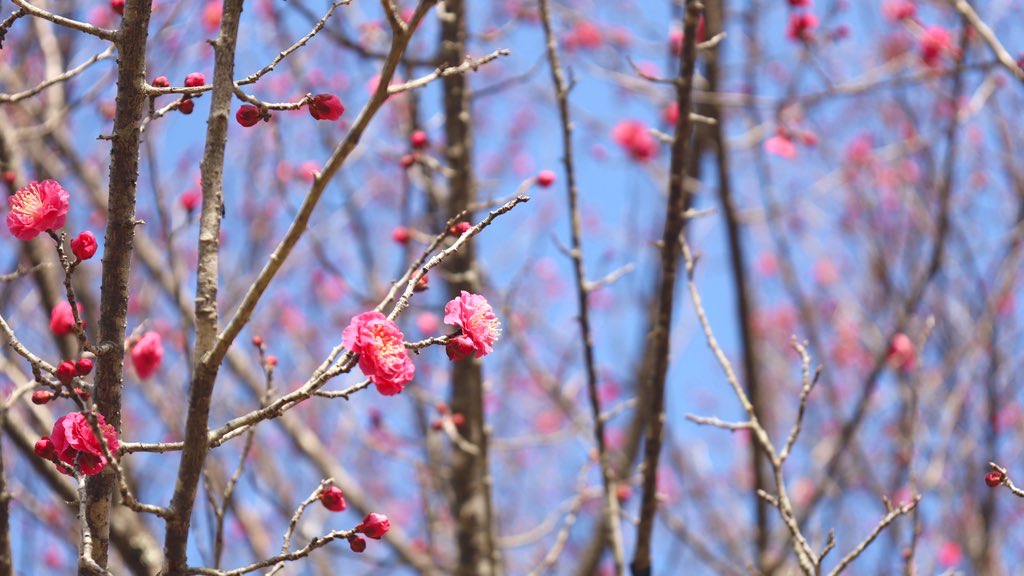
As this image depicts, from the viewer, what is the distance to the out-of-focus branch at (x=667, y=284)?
2.53 metres

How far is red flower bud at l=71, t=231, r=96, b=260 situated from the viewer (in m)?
1.73

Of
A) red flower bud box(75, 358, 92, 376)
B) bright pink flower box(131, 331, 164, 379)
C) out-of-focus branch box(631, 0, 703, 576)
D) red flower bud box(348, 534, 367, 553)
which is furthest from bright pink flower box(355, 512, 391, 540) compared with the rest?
out-of-focus branch box(631, 0, 703, 576)

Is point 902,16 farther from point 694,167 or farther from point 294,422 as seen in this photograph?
point 294,422

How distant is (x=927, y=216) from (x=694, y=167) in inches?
90.7

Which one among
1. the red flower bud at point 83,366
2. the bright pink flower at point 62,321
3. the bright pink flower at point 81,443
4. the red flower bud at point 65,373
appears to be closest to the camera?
the red flower bud at point 65,373

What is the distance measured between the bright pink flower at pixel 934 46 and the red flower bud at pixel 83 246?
129 inches

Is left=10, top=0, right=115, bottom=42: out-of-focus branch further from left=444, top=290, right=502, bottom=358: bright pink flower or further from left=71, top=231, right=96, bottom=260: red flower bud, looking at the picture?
left=444, top=290, right=502, bottom=358: bright pink flower

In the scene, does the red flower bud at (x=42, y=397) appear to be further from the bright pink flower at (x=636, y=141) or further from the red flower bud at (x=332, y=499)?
the bright pink flower at (x=636, y=141)

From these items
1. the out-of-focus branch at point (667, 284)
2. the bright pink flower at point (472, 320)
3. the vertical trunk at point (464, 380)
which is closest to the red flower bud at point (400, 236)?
the vertical trunk at point (464, 380)

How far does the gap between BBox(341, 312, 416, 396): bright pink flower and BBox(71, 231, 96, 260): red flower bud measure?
0.51m

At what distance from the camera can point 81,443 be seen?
1529 millimetres

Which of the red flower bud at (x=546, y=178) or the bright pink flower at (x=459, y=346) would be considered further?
the red flower bud at (x=546, y=178)

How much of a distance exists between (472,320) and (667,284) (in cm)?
94

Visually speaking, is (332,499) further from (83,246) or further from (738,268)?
(738,268)
